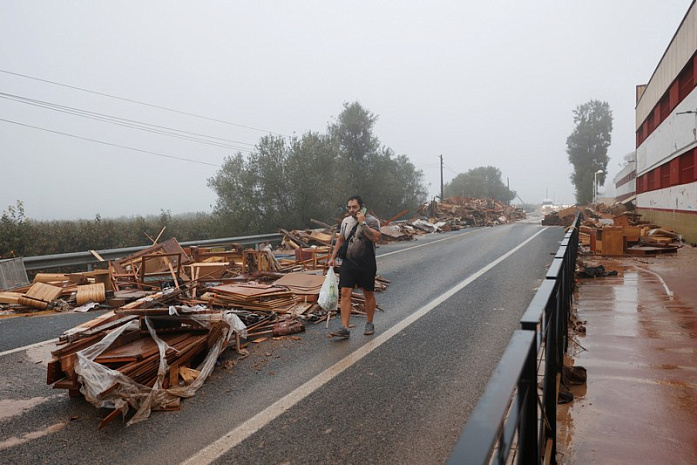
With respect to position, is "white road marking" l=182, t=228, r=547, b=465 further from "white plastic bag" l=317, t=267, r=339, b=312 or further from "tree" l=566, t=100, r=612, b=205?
"tree" l=566, t=100, r=612, b=205

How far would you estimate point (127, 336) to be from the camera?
4.82m

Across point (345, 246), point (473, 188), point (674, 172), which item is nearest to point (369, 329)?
point (345, 246)

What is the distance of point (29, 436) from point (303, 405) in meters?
2.26

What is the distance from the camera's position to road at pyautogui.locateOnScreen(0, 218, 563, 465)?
11.0ft

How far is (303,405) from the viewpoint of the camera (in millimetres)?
4055

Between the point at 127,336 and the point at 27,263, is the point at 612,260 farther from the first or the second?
the point at 27,263

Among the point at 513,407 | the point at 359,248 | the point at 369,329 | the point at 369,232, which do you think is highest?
the point at 369,232

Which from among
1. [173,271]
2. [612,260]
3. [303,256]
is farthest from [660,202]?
[173,271]

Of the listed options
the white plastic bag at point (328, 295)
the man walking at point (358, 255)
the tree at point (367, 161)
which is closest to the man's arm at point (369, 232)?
the man walking at point (358, 255)

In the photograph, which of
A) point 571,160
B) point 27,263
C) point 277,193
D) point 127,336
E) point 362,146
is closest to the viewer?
point 127,336

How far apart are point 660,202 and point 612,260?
48.7 feet

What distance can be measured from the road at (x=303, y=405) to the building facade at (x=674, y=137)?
15677mm

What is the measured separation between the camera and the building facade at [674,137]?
17844mm

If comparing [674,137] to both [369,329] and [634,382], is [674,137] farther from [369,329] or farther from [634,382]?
[634,382]
